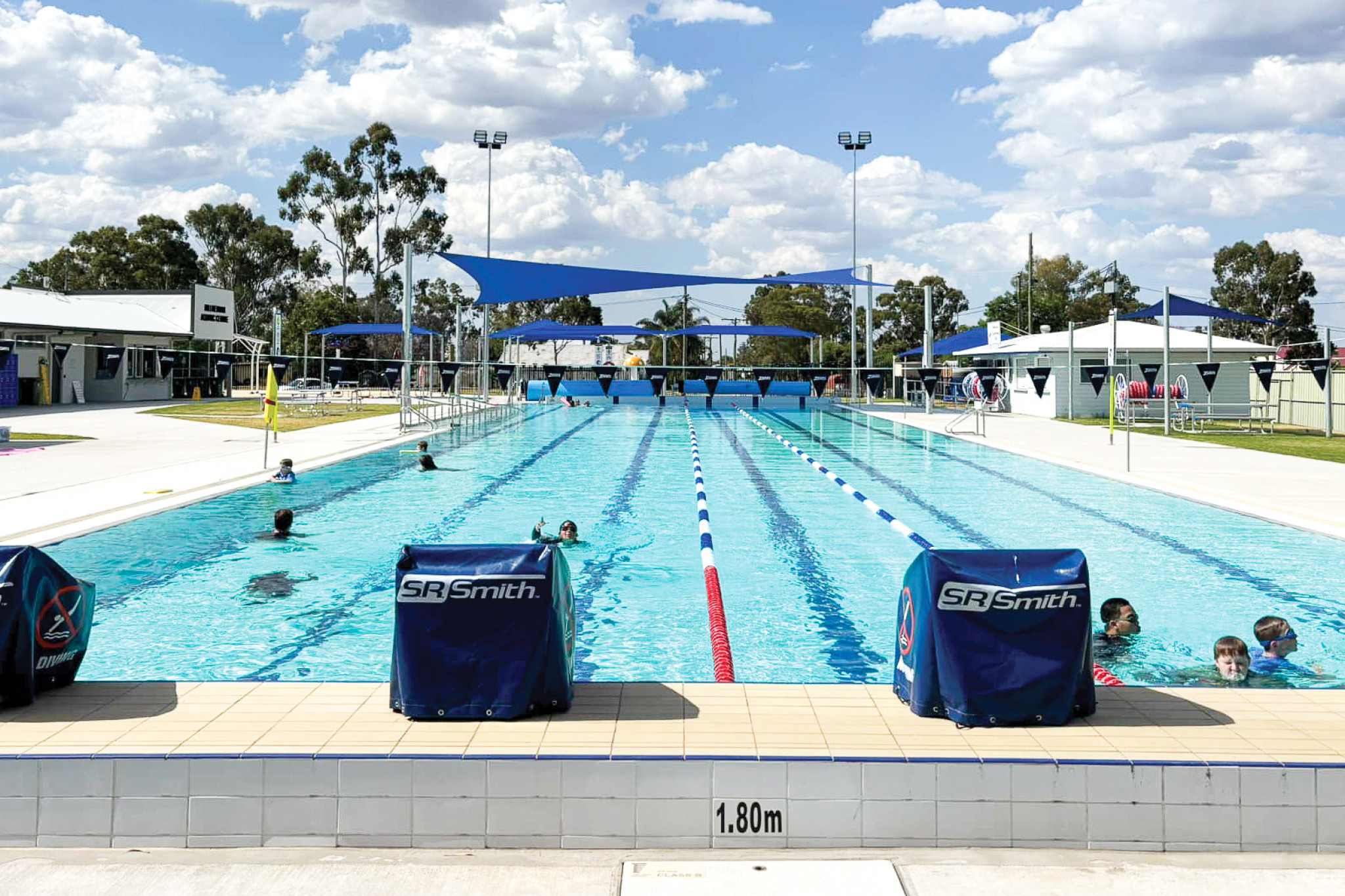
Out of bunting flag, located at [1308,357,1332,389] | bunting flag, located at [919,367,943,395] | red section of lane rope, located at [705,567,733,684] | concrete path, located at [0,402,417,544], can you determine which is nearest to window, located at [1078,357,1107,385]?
bunting flag, located at [919,367,943,395]

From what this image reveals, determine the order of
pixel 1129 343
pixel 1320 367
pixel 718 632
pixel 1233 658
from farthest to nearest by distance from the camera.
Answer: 1. pixel 1129 343
2. pixel 1320 367
3. pixel 718 632
4. pixel 1233 658

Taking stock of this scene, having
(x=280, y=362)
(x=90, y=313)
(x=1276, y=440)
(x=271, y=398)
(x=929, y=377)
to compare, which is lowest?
(x=1276, y=440)

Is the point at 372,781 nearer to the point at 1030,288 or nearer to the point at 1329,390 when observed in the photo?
the point at 1329,390

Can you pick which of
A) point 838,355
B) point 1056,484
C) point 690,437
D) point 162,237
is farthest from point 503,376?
point 162,237

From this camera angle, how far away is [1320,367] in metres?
25.6

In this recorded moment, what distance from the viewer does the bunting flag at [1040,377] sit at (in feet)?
106

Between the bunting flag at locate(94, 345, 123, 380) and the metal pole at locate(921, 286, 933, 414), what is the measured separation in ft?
82.0

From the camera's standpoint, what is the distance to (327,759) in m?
3.86

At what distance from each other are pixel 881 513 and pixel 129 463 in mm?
11783

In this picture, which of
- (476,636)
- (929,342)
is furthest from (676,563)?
(929,342)

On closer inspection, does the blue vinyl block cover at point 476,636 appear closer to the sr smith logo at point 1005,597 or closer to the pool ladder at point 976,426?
the sr smith logo at point 1005,597

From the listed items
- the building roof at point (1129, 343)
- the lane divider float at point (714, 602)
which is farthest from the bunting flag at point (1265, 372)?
the lane divider float at point (714, 602)

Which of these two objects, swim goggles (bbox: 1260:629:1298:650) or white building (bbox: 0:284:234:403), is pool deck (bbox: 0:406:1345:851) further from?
white building (bbox: 0:284:234:403)

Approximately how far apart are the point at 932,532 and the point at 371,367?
65.2m
